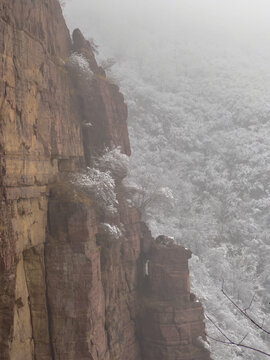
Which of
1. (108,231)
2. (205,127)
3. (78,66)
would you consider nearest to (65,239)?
(108,231)

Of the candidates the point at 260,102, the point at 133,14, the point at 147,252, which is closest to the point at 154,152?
the point at 260,102

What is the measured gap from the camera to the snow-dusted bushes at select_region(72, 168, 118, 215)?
1555 cm

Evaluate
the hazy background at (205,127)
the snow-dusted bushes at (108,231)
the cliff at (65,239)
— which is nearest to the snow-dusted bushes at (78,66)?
the cliff at (65,239)

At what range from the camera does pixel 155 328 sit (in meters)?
17.9

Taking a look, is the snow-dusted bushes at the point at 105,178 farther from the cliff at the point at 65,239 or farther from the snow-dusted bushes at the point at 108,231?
the snow-dusted bushes at the point at 108,231

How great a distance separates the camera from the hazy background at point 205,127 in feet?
120

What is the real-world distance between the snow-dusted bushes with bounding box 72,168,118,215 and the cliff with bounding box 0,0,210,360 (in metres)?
0.35

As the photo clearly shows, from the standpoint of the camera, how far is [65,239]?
44.8 ft

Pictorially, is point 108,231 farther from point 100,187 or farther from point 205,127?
point 205,127

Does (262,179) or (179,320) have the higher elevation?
(262,179)

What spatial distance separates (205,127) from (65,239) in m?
44.4

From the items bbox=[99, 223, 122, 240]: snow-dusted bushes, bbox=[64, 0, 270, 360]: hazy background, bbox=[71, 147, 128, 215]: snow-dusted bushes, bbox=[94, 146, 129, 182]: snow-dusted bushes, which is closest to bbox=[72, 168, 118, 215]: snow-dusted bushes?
bbox=[71, 147, 128, 215]: snow-dusted bushes

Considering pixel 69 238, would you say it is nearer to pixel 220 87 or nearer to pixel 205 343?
pixel 205 343

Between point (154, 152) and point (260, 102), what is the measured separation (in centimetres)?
1815
